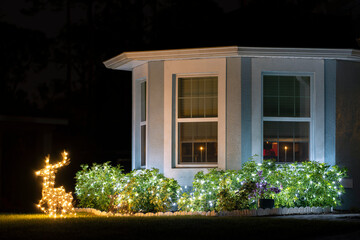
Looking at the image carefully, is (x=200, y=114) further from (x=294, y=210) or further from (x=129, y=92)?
(x=129, y=92)

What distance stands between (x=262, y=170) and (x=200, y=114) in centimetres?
204

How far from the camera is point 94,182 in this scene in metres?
13.8

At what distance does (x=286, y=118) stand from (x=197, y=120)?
6.35ft

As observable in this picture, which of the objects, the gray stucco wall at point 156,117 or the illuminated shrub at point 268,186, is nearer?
the illuminated shrub at point 268,186

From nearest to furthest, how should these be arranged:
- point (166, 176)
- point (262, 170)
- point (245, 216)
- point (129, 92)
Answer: point (245, 216) < point (262, 170) < point (166, 176) < point (129, 92)

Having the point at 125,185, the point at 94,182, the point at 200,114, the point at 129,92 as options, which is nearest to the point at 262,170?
the point at 200,114

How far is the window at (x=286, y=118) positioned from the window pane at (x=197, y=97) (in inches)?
44.6

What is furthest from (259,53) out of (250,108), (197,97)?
(197,97)

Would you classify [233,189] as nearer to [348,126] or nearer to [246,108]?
[246,108]

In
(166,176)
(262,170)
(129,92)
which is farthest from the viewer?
(129,92)

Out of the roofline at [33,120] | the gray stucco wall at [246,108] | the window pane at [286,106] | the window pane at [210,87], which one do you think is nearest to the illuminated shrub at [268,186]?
the gray stucco wall at [246,108]

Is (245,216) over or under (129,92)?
under

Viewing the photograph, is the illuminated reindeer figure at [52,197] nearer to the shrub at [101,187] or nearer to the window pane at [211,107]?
the shrub at [101,187]

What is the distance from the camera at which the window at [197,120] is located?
13219mm
